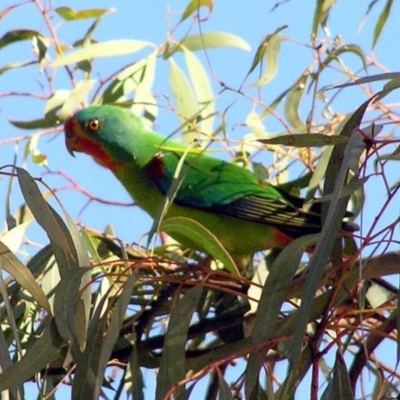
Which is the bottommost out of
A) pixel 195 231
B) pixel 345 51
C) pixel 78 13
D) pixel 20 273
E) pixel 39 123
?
pixel 20 273

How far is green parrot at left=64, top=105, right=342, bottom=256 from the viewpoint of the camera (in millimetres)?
2662

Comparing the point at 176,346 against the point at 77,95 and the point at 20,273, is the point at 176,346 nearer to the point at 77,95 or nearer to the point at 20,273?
the point at 20,273

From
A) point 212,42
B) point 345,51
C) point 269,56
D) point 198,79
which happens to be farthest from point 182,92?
point 345,51

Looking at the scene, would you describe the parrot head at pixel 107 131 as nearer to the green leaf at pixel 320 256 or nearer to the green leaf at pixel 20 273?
the green leaf at pixel 20 273

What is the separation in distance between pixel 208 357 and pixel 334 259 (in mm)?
430

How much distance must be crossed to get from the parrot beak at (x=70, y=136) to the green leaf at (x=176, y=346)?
138 cm

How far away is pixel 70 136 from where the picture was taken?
10.0 feet

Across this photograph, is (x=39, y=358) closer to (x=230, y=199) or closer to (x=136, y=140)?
(x=230, y=199)

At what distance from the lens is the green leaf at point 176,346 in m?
1.65

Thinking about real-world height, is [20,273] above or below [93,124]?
below

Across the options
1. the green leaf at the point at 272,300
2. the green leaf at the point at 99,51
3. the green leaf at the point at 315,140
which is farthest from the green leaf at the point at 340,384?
the green leaf at the point at 99,51

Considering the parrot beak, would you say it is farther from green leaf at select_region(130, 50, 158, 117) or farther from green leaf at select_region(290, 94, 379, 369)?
green leaf at select_region(290, 94, 379, 369)

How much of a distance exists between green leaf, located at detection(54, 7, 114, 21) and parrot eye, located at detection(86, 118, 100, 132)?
0.33m

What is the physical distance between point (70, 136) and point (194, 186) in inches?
18.4
